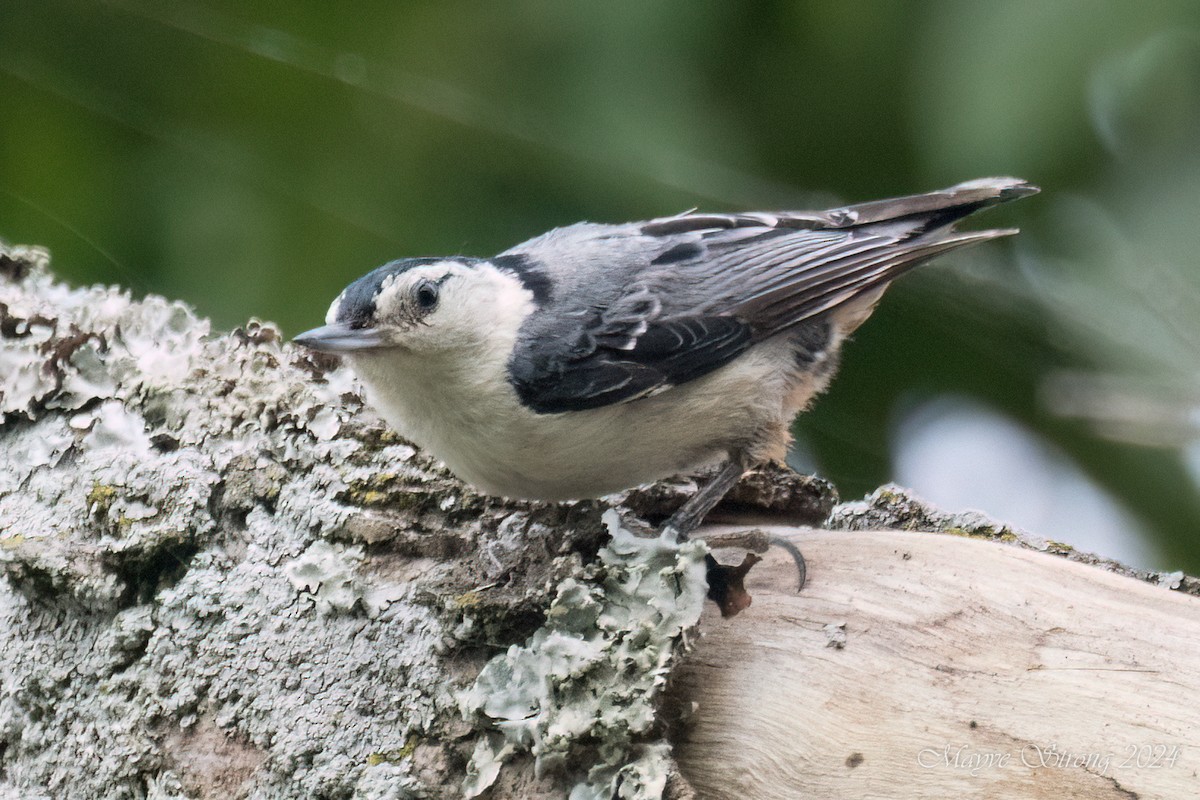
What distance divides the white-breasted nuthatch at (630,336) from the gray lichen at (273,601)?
0.40 feet

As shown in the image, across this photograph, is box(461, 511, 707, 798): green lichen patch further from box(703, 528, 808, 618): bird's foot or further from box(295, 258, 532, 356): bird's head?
box(295, 258, 532, 356): bird's head

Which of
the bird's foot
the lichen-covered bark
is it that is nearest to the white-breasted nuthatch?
the lichen-covered bark

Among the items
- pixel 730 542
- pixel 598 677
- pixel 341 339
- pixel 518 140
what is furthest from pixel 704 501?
pixel 518 140

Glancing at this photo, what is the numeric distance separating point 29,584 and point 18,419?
43cm

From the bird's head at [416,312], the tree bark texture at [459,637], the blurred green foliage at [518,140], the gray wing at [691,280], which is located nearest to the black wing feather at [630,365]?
the gray wing at [691,280]

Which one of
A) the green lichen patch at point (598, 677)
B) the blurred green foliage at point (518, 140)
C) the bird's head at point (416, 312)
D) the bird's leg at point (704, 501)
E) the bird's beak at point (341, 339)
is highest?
the blurred green foliage at point (518, 140)

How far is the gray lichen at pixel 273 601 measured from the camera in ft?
4.79

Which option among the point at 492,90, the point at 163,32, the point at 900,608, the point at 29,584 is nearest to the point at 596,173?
the point at 492,90

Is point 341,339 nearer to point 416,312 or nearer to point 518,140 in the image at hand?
point 416,312

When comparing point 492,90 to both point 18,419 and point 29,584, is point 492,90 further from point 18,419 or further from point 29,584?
point 29,584

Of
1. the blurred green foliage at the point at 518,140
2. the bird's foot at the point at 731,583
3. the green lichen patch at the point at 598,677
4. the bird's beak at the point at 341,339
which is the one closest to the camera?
the green lichen patch at the point at 598,677

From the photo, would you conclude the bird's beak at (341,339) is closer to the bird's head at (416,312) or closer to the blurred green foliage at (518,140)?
the bird's head at (416,312)

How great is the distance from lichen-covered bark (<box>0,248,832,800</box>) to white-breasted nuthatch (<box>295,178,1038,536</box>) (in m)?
0.12

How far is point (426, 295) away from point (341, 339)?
172mm
